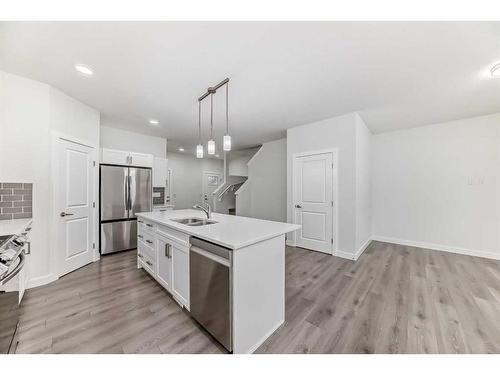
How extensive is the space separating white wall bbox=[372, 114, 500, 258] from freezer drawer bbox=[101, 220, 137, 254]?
17.9ft

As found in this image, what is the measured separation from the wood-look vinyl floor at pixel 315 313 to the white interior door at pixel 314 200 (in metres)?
0.81

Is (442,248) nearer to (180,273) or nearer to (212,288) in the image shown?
(212,288)

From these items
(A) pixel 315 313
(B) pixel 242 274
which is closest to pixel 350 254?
(A) pixel 315 313

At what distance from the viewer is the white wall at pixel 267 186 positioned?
495 centimetres

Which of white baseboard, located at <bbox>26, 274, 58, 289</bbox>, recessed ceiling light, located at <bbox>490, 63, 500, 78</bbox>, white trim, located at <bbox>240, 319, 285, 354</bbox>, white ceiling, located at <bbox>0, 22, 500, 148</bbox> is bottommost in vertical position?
white trim, located at <bbox>240, 319, 285, 354</bbox>

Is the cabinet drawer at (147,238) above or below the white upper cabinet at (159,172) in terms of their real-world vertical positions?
below

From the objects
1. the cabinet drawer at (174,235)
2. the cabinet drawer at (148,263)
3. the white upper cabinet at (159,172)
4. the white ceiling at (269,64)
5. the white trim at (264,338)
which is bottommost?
the white trim at (264,338)

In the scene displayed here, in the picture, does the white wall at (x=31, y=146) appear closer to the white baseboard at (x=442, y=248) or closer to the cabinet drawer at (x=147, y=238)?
the cabinet drawer at (x=147, y=238)

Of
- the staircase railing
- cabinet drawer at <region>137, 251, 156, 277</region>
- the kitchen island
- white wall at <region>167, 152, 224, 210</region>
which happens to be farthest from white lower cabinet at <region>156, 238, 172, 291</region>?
white wall at <region>167, 152, 224, 210</region>

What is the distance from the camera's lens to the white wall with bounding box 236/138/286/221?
4949 millimetres

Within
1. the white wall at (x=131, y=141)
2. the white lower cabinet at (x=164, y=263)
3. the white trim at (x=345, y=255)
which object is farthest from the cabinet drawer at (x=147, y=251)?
the white trim at (x=345, y=255)

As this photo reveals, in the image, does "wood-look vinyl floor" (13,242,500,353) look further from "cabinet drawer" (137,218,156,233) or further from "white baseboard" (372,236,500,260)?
"cabinet drawer" (137,218,156,233)

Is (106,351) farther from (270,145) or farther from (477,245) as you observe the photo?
(477,245)

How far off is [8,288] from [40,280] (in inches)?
66.1
